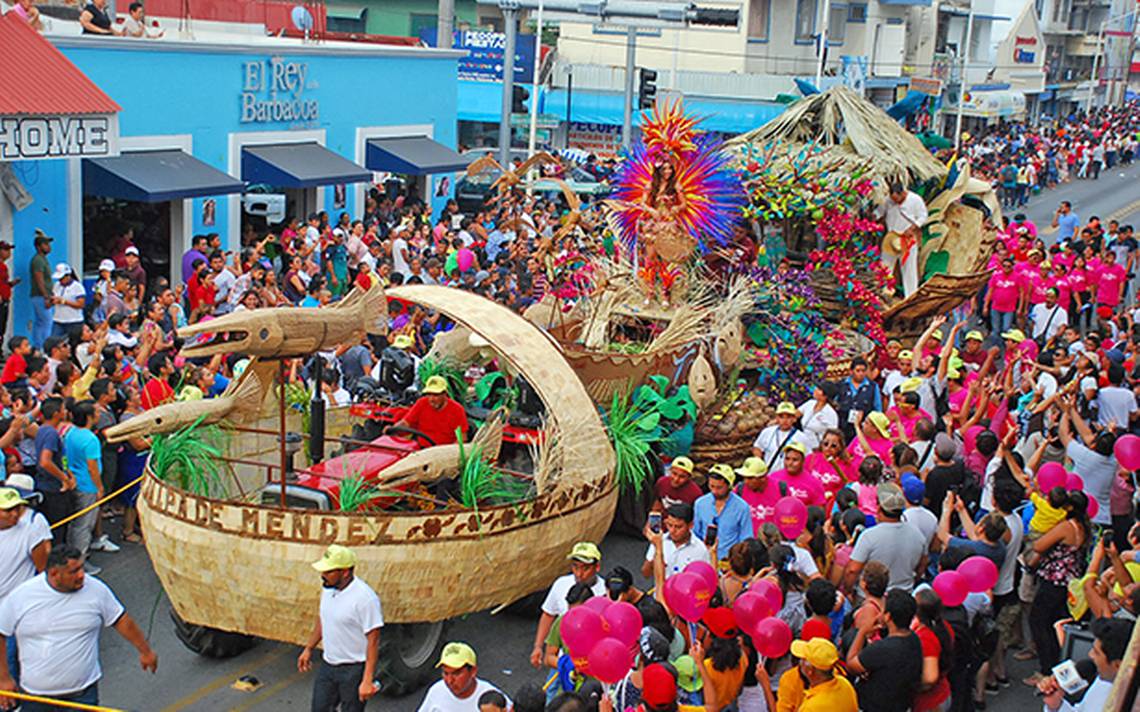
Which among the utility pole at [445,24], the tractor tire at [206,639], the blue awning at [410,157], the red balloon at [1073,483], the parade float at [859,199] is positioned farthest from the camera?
the utility pole at [445,24]

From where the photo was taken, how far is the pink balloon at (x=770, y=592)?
25.2ft

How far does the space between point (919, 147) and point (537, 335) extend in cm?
990

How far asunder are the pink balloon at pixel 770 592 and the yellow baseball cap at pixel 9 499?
4.27 meters

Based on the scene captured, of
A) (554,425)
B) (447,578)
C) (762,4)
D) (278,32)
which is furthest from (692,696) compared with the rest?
(762,4)

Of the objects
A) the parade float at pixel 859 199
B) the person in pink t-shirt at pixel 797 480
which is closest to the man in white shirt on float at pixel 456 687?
the person in pink t-shirt at pixel 797 480

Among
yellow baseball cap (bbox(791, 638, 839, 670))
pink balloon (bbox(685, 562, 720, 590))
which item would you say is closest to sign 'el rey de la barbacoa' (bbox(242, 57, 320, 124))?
pink balloon (bbox(685, 562, 720, 590))

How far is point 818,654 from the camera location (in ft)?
22.6

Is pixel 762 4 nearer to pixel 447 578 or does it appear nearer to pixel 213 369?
pixel 213 369

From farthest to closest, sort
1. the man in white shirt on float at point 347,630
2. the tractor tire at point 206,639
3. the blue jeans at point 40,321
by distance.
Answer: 1. the blue jeans at point 40,321
2. the tractor tire at point 206,639
3. the man in white shirt on float at point 347,630

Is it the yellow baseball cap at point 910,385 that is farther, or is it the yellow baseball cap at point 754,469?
the yellow baseball cap at point 910,385

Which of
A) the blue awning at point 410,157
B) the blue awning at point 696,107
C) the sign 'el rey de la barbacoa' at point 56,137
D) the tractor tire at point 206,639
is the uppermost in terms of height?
the sign 'el rey de la barbacoa' at point 56,137

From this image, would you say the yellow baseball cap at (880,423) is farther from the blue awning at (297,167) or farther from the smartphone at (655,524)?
the blue awning at (297,167)

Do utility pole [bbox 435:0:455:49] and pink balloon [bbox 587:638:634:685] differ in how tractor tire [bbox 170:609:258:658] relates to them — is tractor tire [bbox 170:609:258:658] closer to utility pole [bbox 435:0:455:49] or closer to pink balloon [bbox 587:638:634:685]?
pink balloon [bbox 587:638:634:685]

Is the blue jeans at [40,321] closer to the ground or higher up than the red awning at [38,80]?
closer to the ground
